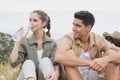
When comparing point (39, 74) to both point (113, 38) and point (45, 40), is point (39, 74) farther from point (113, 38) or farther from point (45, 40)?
point (113, 38)

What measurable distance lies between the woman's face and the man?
0.96ft

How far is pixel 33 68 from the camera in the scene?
5129mm

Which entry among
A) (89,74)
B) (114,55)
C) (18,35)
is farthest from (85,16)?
(18,35)

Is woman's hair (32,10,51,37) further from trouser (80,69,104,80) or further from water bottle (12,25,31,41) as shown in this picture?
trouser (80,69,104,80)

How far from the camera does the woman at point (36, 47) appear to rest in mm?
5246

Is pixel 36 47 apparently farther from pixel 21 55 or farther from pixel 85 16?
pixel 85 16

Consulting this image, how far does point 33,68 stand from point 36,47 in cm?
39

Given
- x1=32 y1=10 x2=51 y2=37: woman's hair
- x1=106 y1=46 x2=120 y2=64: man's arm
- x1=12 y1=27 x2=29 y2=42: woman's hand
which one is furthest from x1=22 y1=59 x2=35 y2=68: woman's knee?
x1=106 y1=46 x2=120 y2=64: man's arm

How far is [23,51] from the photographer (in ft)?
17.7

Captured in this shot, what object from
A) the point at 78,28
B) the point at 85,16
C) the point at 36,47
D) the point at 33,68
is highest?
the point at 85,16

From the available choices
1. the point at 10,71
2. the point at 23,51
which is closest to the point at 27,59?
the point at 23,51

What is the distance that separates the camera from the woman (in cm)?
525

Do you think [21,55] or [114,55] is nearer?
[114,55]

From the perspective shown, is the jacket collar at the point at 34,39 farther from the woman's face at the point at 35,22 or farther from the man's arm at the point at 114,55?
the man's arm at the point at 114,55
